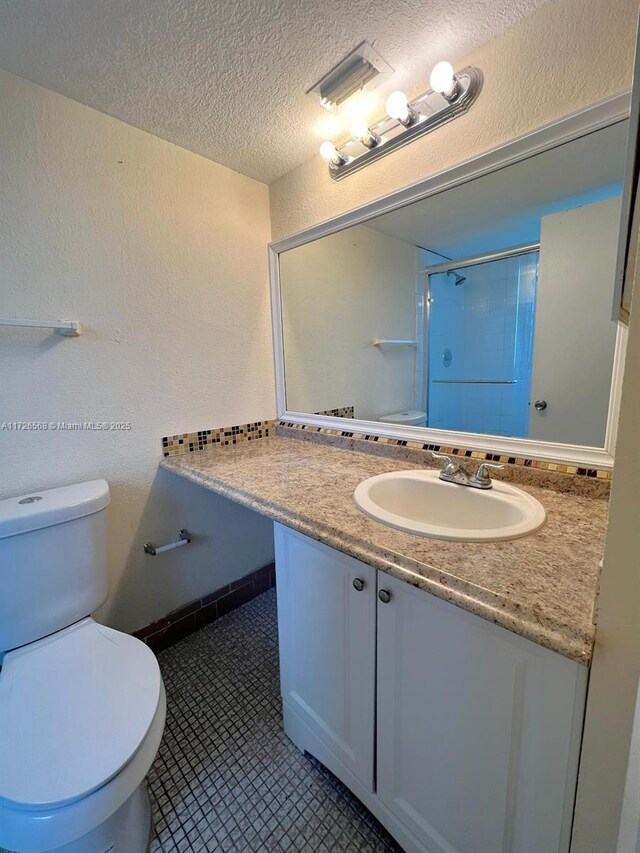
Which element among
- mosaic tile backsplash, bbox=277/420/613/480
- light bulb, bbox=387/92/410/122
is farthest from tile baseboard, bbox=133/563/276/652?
light bulb, bbox=387/92/410/122

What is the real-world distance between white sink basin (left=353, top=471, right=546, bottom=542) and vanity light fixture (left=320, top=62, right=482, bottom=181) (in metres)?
1.15

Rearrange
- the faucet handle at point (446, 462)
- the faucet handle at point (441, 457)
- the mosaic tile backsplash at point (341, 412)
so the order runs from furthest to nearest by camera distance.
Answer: the mosaic tile backsplash at point (341, 412) → the faucet handle at point (441, 457) → the faucet handle at point (446, 462)

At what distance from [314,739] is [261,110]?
6.87 ft

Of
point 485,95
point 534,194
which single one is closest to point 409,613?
point 534,194

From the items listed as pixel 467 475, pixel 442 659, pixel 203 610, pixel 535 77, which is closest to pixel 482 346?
pixel 467 475

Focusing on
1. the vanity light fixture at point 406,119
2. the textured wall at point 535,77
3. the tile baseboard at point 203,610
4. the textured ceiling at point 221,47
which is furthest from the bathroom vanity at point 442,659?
the textured ceiling at point 221,47

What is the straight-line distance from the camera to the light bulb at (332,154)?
137 centimetres

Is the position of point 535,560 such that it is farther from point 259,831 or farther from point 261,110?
point 261,110

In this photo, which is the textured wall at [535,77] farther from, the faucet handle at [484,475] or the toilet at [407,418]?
the faucet handle at [484,475]

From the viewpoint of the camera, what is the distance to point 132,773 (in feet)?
2.46

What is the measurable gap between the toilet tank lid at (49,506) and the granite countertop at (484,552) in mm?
340

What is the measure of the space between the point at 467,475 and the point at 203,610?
4.71 ft

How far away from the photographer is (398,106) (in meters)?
1.12

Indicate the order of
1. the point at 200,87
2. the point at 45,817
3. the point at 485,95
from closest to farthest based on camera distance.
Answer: the point at 45,817
the point at 485,95
the point at 200,87
